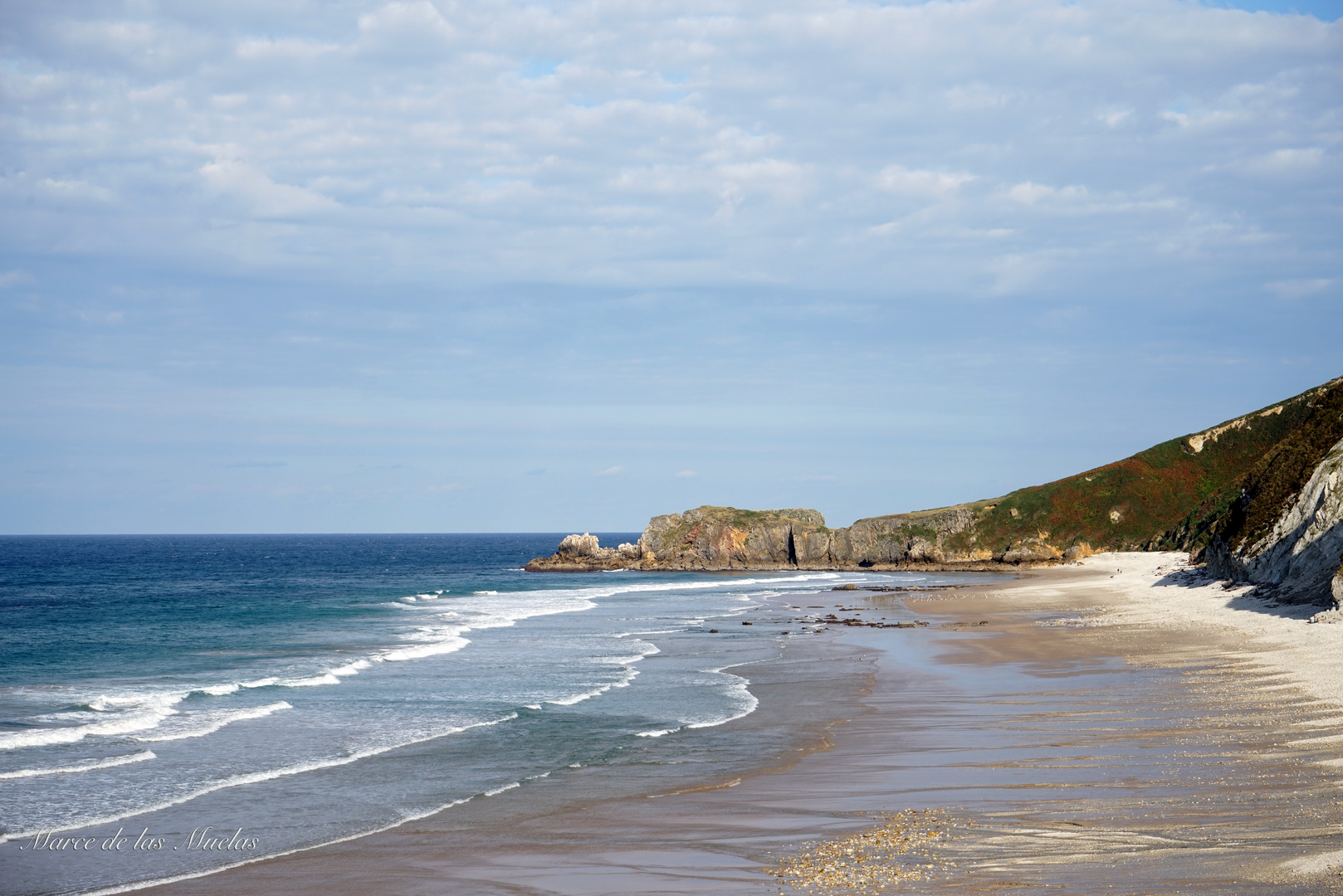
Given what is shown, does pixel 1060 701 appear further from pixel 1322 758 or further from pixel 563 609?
pixel 563 609

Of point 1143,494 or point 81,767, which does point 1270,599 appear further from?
point 1143,494

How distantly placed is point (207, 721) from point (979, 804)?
780 inches

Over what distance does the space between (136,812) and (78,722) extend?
9.90m

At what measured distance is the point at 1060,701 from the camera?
22062mm

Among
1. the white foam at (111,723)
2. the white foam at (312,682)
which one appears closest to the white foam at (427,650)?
the white foam at (312,682)

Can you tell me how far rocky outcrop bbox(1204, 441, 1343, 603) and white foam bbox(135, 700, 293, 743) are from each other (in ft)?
102

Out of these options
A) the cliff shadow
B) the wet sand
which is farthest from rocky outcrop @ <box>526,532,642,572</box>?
the wet sand

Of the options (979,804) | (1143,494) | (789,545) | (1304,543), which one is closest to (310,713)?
(979,804)

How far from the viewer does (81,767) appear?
19.3m

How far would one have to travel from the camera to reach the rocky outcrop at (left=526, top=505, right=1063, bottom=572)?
106 m

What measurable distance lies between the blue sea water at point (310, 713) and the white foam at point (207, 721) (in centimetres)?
10

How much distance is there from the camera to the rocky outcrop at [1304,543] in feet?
102

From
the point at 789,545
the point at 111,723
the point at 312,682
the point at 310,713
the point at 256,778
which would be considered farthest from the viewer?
the point at 789,545

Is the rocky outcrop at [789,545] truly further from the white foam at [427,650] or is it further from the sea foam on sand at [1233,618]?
the white foam at [427,650]
